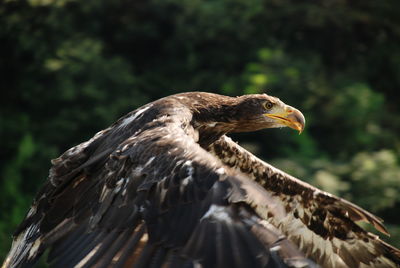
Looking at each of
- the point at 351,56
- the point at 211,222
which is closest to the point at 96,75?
the point at 351,56

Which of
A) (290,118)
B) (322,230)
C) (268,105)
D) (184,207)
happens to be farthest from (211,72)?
(184,207)

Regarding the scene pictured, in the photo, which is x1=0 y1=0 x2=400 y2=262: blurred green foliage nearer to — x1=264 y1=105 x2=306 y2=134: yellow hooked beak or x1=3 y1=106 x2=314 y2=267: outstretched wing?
x1=264 y1=105 x2=306 y2=134: yellow hooked beak

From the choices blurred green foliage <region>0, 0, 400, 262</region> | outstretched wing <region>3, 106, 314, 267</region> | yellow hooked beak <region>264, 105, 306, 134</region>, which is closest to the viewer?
outstretched wing <region>3, 106, 314, 267</region>

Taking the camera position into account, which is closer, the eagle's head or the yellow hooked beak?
the yellow hooked beak

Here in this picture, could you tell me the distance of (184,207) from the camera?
5027 millimetres

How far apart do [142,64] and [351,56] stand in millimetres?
3669

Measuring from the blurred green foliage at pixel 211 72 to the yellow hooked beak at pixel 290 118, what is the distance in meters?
3.74

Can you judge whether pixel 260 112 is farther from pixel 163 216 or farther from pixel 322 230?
pixel 163 216

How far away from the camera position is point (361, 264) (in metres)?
6.37

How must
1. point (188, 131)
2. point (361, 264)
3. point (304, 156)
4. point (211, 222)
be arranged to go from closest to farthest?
point (211, 222), point (188, 131), point (361, 264), point (304, 156)

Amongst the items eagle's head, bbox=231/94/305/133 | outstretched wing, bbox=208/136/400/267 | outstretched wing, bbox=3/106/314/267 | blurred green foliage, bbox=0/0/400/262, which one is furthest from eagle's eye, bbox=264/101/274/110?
blurred green foliage, bbox=0/0/400/262

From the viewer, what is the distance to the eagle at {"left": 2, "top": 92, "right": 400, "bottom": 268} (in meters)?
4.90

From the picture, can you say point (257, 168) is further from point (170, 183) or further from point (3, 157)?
point (3, 157)

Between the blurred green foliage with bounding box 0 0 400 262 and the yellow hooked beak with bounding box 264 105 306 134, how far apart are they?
3.74 m
